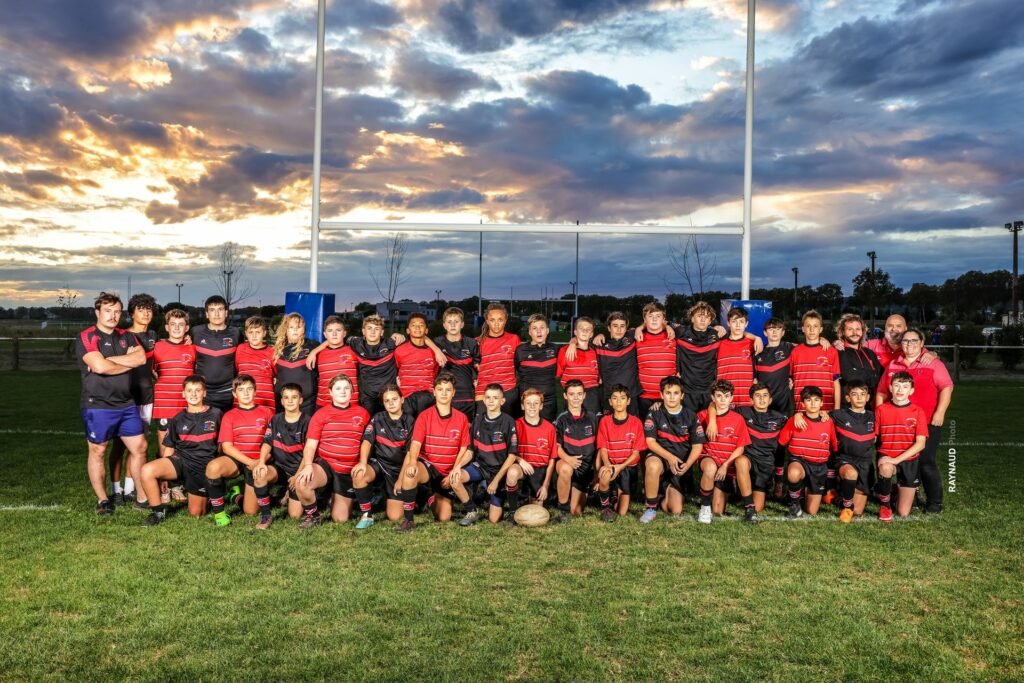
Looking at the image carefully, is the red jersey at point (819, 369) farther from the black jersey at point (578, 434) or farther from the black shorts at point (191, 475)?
the black shorts at point (191, 475)

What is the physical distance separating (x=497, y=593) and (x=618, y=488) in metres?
1.88

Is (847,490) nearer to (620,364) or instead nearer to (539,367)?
(620,364)

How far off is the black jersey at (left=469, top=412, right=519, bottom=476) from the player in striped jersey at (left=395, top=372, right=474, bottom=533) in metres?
0.10

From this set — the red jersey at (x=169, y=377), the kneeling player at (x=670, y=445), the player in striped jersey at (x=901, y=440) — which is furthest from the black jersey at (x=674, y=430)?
the red jersey at (x=169, y=377)

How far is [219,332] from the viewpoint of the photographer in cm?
555

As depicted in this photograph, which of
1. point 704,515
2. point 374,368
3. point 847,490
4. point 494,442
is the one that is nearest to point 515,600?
point 494,442

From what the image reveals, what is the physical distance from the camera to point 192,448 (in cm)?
512

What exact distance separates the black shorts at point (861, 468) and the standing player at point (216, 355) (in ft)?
16.2

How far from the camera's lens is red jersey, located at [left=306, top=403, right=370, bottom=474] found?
4988 mm

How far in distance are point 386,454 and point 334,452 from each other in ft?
1.25

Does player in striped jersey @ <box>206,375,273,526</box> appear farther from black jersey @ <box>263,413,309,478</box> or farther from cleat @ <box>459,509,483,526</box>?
cleat @ <box>459,509,483,526</box>

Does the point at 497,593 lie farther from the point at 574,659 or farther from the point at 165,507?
the point at 165,507

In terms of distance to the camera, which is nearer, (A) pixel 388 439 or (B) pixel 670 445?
(A) pixel 388 439

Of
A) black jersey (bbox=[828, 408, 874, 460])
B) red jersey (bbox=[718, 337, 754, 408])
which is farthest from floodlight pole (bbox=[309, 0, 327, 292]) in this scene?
black jersey (bbox=[828, 408, 874, 460])
